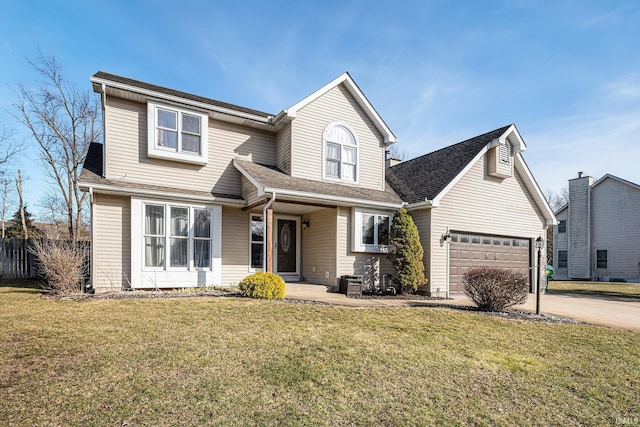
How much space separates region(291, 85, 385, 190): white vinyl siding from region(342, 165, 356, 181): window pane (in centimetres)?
21

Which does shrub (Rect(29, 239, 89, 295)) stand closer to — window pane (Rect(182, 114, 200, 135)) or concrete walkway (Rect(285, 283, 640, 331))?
window pane (Rect(182, 114, 200, 135))

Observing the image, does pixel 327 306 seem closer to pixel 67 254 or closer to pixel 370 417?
pixel 370 417

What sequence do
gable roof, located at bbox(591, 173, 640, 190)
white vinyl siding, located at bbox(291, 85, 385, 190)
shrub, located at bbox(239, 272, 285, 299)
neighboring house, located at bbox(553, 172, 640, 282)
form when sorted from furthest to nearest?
neighboring house, located at bbox(553, 172, 640, 282)
gable roof, located at bbox(591, 173, 640, 190)
white vinyl siding, located at bbox(291, 85, 385, 190)
shrub, located at bbox(239, 272, 285, 299)

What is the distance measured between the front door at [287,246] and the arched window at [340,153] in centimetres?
249

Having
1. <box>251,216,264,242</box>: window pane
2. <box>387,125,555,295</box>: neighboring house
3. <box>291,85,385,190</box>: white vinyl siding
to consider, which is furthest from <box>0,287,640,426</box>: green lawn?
<box>291,85,385,190</box>: white vinyl siding

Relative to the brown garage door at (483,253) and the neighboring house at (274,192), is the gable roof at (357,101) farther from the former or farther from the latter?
the brown garage door at (483,253)

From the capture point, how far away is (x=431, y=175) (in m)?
13.8

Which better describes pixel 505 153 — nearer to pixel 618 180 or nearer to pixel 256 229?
pixel 256 229

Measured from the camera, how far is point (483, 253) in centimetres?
1369

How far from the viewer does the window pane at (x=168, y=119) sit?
10.8 metres

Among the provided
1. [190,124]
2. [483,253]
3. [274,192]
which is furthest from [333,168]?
[483,253]

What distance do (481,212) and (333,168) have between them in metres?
6.15

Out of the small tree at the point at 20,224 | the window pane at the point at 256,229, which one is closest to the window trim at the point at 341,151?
the window pane at the point at 256,229

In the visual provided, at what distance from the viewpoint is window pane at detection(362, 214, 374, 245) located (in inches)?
484
